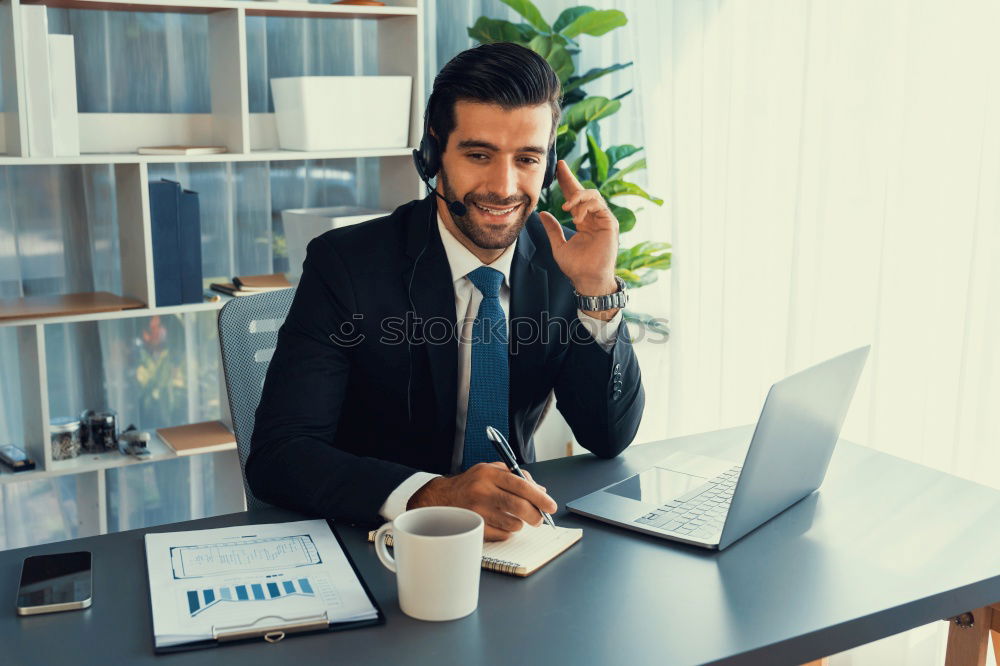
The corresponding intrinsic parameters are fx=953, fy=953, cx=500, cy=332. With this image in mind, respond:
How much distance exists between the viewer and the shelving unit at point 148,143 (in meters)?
2.31

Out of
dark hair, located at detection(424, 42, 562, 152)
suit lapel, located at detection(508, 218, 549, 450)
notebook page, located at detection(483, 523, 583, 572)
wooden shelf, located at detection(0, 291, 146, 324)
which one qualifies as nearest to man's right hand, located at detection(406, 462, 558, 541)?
notebook page, located at detection(483, 523, 583, 572)

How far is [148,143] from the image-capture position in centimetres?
266

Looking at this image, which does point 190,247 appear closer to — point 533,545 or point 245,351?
point 245,351

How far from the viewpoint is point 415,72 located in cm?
277

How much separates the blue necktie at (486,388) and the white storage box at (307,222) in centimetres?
118

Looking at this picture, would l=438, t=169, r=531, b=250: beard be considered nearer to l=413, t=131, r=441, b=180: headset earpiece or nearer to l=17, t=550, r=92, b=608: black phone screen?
l=413, t=131, r=441, b=180: headset earpiece

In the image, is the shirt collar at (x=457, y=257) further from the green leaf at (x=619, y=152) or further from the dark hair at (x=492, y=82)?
the green leaf at (x=619, y=152)

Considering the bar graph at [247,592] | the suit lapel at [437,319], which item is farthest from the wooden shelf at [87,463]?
the bar graph at [247,592]

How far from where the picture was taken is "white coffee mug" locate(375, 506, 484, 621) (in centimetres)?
95

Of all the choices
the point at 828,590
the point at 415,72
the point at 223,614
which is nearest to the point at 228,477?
the point at 415,72

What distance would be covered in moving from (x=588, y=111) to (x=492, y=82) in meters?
1.32

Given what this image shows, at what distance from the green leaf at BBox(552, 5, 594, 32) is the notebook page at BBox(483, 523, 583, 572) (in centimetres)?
198

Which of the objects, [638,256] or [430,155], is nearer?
[430,155]

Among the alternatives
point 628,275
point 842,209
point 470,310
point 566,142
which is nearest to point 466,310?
point 470,310
